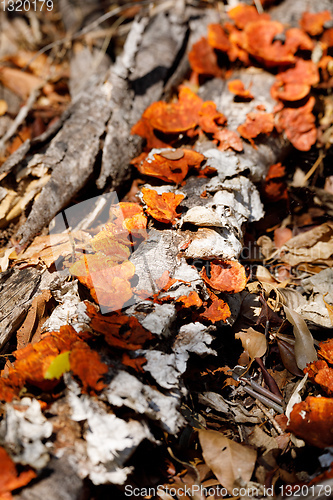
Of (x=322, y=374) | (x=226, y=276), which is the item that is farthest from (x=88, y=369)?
(x=322, y=374)

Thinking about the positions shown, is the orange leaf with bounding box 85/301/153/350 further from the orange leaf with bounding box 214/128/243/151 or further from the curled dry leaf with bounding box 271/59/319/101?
the curled dry leaf with bounding box 271/59/319/101

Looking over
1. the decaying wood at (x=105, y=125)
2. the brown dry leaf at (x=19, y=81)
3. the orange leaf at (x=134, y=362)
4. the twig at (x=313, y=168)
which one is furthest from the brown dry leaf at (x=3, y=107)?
the orange leaf at (x=134, y=362)

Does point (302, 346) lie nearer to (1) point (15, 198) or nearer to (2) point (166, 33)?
(1) point (15, 198)

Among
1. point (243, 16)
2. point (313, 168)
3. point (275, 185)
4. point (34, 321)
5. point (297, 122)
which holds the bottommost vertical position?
point (313, 168)

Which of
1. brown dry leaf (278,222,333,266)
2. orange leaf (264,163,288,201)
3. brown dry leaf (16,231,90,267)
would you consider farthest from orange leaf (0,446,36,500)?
orange leaf (264,163,288,201)

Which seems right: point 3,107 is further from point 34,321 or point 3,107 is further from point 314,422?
point 314,422

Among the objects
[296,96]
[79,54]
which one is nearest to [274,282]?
[296,96]
